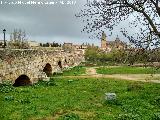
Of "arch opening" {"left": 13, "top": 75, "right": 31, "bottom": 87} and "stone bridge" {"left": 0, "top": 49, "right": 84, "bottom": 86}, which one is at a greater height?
"stone bridge" {"left": 0, "top": 49, "right": 84, "bottom": 86}

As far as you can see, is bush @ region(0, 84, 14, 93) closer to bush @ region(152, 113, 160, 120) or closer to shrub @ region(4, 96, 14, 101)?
shrub @ region(4, 96, 14, 101)

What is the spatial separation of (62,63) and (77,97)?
92.9 ft

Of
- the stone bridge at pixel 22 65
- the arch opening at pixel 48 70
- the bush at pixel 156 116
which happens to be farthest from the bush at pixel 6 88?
the arch opening at pixel 48 70

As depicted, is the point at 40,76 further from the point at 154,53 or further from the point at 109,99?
the point at 154,53

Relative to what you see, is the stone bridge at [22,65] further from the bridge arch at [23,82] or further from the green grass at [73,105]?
the green grass at [73,105]

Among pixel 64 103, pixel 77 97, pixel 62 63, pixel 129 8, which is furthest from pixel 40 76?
pixel 62 63

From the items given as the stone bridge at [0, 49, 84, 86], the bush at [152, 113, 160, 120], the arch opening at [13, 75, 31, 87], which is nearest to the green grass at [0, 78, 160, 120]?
the bush at [152, 113, 160, 120]

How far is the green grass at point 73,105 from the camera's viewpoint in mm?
16484

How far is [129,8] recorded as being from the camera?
18781mm

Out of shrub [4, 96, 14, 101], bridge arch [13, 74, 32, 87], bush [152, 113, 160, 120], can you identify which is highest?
bridge arch [13, 74, 32, 87]

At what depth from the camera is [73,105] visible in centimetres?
1909

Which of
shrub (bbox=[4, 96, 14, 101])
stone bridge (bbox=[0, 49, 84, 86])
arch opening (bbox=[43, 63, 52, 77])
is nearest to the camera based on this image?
shrub (bbox=[4, 96, 14, 101])

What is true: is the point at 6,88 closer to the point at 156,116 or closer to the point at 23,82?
the point at 23,82

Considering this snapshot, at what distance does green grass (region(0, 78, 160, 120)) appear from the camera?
16.5m
